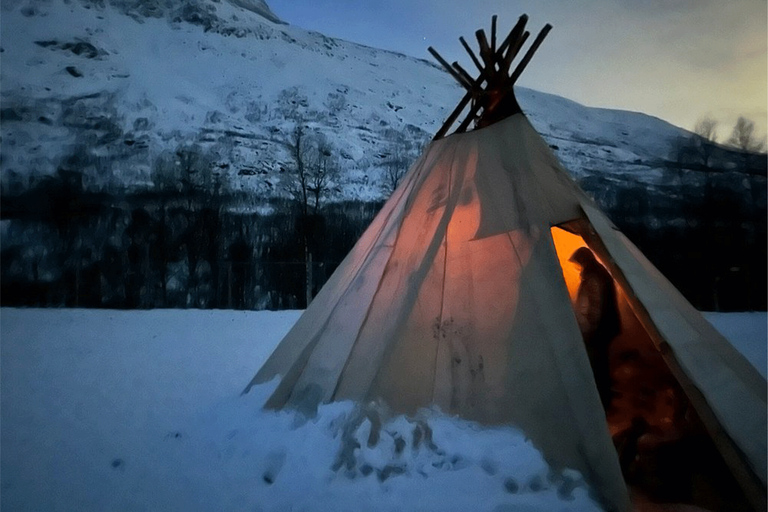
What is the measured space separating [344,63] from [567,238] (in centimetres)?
4373

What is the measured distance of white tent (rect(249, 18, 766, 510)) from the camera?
9.32 feet

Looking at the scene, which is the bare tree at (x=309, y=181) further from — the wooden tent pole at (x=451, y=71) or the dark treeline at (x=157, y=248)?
the wooden tent pole at (x=451, y=71)

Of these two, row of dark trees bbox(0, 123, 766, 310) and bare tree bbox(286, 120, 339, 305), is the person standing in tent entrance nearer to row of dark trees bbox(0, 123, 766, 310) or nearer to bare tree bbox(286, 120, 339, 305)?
row of dark trees bbox(0, 123, 766, 310)

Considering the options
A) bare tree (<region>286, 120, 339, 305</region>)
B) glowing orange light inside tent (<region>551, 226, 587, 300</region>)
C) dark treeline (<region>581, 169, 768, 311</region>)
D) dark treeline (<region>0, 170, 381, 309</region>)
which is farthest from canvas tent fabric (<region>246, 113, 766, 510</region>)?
dark treeline (<region>581, 169, 768, 311</region>)

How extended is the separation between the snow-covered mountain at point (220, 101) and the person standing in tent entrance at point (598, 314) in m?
16.9

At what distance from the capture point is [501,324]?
11.0 ft

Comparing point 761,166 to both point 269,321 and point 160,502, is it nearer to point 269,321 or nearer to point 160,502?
point 269,321

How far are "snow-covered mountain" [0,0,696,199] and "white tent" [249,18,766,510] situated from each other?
648 inches

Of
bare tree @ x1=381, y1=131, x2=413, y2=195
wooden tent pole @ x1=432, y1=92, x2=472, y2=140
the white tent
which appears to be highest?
bare tree @ x1=381, y1=131, x2=413, y2=195

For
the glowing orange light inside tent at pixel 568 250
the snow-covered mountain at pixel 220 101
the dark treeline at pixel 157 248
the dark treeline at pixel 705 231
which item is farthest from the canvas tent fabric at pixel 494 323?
the snow-covered mountain at pixel 220 101

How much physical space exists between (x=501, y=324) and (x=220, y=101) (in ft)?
110

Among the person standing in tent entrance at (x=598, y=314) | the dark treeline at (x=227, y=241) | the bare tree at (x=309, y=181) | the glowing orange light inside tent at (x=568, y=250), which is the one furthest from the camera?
the bare tree at (x=309, y=181)

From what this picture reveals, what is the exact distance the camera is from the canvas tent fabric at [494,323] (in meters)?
2.87

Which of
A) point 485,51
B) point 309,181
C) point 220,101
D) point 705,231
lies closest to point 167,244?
point 309,181
